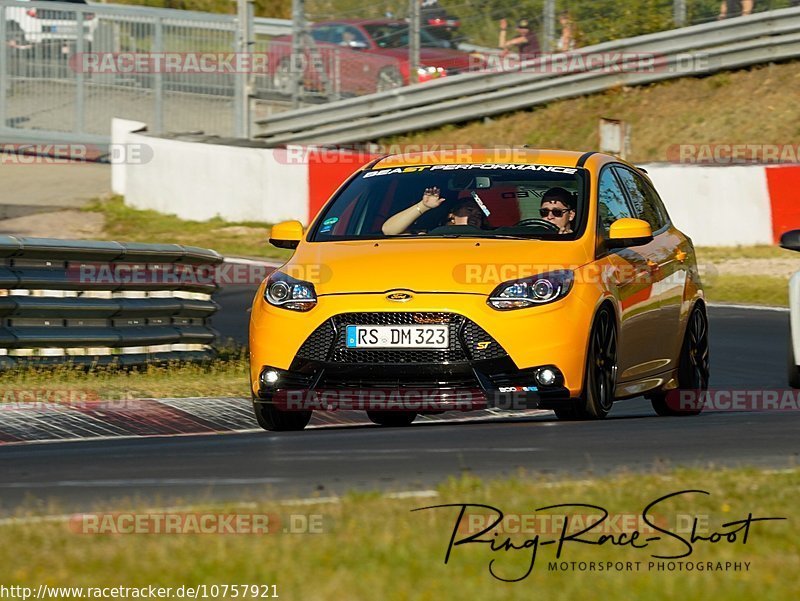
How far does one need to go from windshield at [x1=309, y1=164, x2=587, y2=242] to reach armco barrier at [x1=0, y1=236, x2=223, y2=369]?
2.52 metres

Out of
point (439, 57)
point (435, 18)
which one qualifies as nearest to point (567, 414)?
point (435, 18)

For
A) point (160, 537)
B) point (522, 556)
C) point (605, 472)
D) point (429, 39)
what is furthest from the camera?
point (429, 39)

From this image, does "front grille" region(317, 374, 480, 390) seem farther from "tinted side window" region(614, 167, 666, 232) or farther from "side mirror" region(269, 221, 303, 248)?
"tinted side window" region(614, 167, 666, 232)

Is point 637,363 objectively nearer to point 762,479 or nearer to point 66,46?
point 762,479

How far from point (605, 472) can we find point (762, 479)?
2.02 feet

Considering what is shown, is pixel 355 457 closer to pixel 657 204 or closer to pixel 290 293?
pixel 290 293

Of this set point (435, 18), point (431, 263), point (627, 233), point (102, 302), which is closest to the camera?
point (431, 263)

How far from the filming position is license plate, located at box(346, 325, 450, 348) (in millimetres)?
8328

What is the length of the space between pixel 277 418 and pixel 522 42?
18023 millimetres

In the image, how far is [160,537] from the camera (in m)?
5.25

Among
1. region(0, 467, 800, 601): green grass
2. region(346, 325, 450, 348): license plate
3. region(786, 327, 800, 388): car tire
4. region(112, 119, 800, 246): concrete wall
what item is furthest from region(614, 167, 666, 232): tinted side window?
region(112, 119, 800, 246): concrete wall

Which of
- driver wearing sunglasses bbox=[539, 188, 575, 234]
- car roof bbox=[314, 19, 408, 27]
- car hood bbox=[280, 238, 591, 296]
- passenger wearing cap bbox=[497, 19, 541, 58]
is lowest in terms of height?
car hood bbox=[280, 238, 591, 296]

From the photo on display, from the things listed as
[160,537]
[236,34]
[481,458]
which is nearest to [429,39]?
[236,34]

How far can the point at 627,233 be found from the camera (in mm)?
9062
